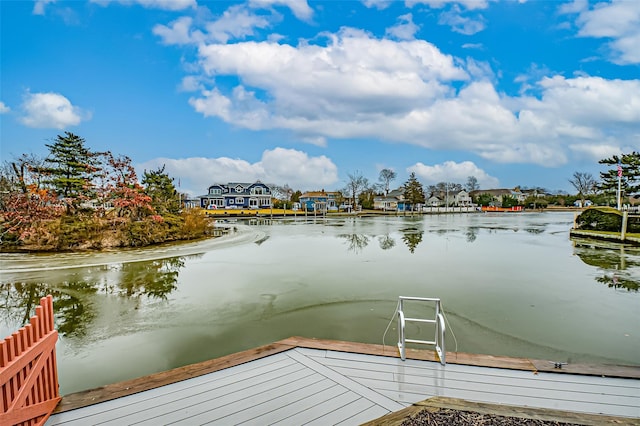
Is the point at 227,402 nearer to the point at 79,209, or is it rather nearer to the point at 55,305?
the point at 55,305

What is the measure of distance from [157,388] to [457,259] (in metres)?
10.3

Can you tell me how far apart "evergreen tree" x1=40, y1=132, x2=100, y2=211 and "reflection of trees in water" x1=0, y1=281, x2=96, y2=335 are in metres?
11.2

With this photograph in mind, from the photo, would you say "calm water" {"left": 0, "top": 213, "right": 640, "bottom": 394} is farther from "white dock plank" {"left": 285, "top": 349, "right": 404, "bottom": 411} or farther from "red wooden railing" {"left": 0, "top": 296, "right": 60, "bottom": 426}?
"white dock plank" {"left": 285, "top": 349, "right": 404, "bottom": 411}

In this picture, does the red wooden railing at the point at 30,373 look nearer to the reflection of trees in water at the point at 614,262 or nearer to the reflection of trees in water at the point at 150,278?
the reflection of trees in water at the point at 150,278

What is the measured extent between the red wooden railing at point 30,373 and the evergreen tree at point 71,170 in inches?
703

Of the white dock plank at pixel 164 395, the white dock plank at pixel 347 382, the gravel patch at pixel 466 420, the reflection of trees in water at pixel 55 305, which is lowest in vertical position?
the reflection of trees in water at pixel 55 305

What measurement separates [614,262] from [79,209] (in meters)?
23.5

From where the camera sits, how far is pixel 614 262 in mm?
10758

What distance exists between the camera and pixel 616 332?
4.86 meters

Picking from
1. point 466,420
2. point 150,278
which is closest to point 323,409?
point 466,420

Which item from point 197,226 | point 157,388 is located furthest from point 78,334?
point 197,226

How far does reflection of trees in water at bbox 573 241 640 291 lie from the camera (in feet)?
26.3

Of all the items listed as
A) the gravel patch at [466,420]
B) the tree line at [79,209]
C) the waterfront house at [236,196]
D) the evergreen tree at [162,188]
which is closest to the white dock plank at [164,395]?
the gravel patch at [466,420]

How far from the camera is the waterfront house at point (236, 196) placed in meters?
50.4
